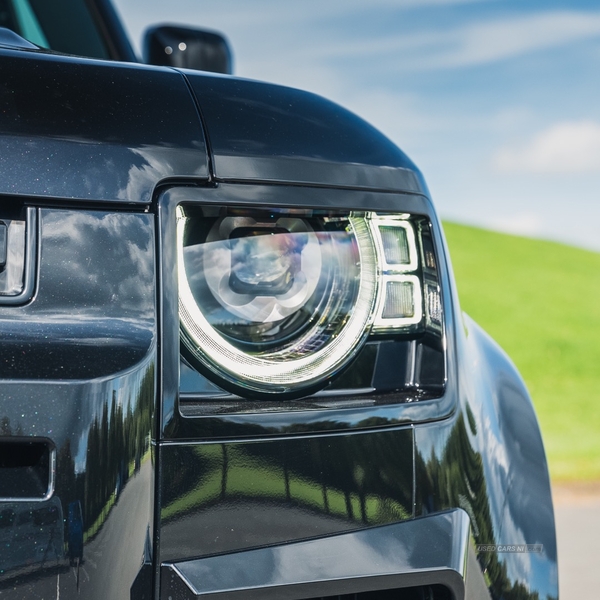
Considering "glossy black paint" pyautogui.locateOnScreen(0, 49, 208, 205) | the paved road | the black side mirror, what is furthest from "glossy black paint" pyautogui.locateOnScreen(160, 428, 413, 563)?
the paved road

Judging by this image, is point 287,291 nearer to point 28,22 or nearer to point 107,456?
point 107,456

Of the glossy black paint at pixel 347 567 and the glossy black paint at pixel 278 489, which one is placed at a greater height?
the glossy black paint at pixel 278 489

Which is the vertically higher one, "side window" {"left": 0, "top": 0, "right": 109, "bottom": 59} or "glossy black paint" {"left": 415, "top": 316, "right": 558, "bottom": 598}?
"side window" {"left": 0, "top": 0, "right": 109, "bottom": 59}

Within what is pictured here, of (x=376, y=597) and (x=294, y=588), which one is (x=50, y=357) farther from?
(x=376, y=597)

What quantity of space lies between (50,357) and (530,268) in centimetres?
2554

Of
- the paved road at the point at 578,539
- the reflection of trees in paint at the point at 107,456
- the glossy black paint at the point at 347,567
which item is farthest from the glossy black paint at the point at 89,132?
the paved road at the point at 578,539

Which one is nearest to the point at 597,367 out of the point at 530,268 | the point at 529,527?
the point at 530,268

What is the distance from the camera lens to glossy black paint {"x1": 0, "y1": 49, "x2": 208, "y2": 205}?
1.00 meters

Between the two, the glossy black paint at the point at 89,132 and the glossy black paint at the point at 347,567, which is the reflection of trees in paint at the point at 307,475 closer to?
the glossy black paint at the point at 347,567

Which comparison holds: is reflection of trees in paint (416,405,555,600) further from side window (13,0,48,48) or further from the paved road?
the paved road

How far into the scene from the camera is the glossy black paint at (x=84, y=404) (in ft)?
3.09

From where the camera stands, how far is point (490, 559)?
1.26 m

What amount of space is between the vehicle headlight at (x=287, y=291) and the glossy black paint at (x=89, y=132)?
3.3 inches

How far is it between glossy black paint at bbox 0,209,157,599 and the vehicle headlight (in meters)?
0.10
